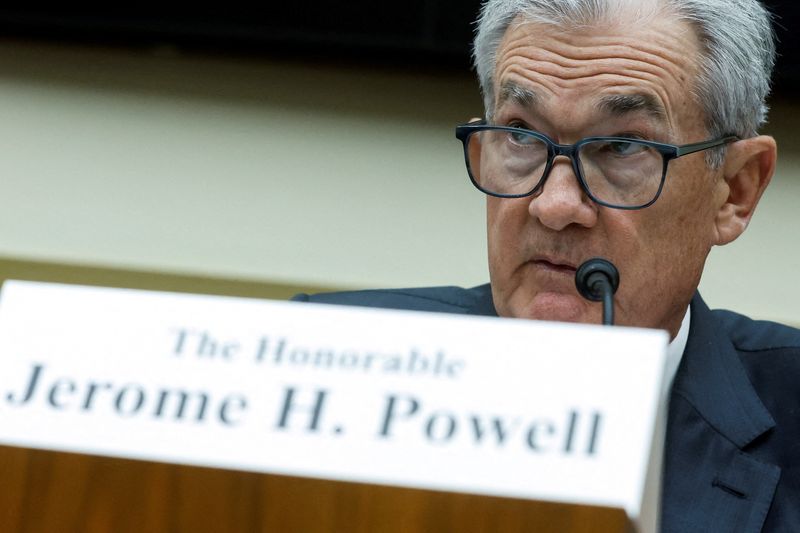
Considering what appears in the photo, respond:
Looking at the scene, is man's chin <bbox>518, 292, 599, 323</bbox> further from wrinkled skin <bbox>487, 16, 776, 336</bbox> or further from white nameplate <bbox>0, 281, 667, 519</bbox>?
white nameplate <bbox>0, 281, 667, 519</bbox>

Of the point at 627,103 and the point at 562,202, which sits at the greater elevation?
the point at 627,103

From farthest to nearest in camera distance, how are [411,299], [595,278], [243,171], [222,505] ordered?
[243,171] → [411,299] → [595,278] → [222,505]

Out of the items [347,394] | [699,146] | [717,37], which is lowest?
[347,394]

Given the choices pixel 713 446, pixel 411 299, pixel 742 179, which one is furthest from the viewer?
pixel 411 299

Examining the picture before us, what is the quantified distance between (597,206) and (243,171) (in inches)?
46.5

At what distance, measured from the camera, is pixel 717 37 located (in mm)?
1795

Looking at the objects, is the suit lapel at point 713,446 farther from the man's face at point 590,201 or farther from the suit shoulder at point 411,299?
the suit shoulder at point 411,299

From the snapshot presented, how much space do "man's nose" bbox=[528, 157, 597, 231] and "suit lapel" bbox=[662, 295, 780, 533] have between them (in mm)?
307

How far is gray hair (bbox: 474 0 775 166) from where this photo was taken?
1790 mm

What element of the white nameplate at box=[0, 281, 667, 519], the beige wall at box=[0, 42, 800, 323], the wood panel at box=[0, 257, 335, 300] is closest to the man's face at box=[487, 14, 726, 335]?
the white nameplate at box=[0, 281, 667, 519]

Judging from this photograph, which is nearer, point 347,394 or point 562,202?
point 347,394

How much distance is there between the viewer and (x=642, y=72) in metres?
1.75

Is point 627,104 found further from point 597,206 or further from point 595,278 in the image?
point 595,278

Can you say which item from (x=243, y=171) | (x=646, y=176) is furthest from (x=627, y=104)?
(x=243, y=171)
